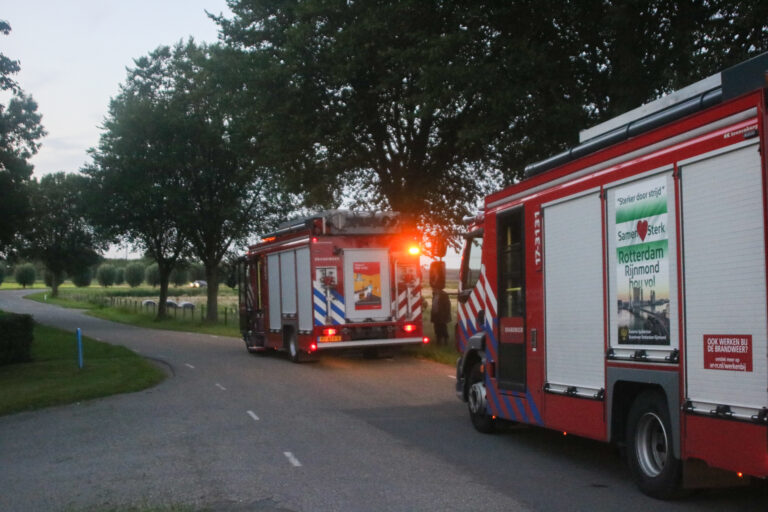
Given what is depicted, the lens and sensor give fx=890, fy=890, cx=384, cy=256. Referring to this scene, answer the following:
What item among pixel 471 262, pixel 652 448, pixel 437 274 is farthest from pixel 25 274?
pixel 652 448

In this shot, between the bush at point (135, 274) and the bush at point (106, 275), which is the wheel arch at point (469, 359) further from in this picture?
the bush at point (106, 275)

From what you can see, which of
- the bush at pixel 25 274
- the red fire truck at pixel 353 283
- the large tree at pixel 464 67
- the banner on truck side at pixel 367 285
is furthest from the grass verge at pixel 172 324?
the bush at pixel 25 274

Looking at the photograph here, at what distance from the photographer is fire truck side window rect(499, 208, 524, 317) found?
960cm

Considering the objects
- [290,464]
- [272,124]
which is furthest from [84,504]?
[272,124]

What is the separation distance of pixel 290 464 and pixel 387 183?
1847 cm

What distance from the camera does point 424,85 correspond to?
18188mm

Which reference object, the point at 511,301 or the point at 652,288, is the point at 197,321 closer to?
the point at 511,301

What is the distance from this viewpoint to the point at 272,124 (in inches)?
922

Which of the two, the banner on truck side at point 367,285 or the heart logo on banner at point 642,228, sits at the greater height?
the heart logo on banner at point 642,228

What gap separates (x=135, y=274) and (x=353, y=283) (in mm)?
136932

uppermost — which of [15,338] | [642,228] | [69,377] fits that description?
[642,228]

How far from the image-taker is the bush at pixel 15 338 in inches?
845

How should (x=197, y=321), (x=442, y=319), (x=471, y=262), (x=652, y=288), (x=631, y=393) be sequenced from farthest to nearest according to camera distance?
(x=197, y=321)
(x=442, y=319)
(x=471, y=262)
(x=631, y=393)
(x=652, y=288)

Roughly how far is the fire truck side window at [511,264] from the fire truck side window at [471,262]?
3.39 feet
